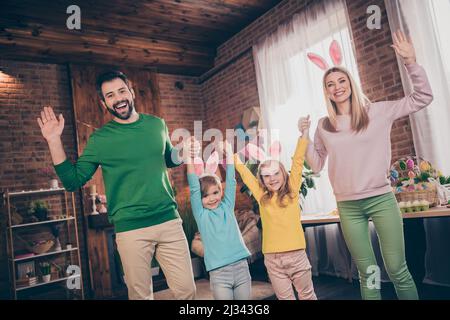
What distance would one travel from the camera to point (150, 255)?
1740 mm

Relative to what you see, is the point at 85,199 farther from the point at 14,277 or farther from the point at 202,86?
the point at 202,86

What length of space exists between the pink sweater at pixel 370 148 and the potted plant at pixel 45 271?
3.62m

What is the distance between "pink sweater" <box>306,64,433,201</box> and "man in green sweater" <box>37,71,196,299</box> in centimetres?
89

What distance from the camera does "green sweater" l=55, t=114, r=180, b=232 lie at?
171cm

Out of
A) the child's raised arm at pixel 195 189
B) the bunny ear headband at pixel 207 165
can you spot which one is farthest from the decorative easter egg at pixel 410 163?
the child's raised arm at pixel 195 189

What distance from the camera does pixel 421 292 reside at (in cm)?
279

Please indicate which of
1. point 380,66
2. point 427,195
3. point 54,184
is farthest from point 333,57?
point 54,184

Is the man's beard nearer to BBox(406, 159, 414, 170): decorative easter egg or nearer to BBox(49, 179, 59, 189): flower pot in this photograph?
BBox(406, 159, 414, 170): decorative easter egg

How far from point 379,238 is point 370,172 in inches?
13.2

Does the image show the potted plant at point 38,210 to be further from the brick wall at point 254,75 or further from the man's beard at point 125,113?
the man's beard at point 125,113

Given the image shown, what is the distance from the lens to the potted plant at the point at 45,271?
410 cm

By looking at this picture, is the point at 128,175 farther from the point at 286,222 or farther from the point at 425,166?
the point at 425,166
